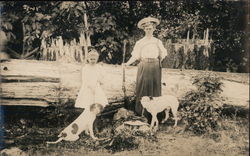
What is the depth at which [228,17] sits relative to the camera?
500 cm

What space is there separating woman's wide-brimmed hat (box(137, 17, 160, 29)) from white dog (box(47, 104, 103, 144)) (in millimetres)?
1241

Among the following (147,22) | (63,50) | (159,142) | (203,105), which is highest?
(147,22)

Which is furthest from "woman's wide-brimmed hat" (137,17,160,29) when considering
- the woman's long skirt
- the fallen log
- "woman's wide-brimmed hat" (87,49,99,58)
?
"woman's wide-brimmed hat" (87,49,99,58)

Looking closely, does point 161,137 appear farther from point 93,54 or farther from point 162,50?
point 93,54

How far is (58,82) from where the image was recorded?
5113 millimetres

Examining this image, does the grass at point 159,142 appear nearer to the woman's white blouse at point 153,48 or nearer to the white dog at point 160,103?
the white dog at point 160,103

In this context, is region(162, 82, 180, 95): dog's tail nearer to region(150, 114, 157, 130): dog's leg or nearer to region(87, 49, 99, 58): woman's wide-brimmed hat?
region(150, 114, 157, 130): dog's leg

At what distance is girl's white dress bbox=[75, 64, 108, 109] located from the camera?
506 centimetres

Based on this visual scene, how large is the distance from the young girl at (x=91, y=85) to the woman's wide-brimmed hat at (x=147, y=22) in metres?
0.74

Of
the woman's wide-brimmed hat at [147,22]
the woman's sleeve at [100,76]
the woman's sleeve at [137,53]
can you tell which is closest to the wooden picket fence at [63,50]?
the woman's sleeve at [100,76]

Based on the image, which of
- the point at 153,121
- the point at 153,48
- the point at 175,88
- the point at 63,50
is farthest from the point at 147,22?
the point at 153,121

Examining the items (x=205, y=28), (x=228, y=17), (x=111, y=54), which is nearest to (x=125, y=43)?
(x=111, y=54)

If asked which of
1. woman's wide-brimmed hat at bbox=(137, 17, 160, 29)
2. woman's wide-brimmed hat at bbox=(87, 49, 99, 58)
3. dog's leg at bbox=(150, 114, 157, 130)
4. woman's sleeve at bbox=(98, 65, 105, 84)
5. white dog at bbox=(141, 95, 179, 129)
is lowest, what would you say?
dog's leg at bbox=(150, 114, 157, 130)

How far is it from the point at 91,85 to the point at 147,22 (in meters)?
1.16
